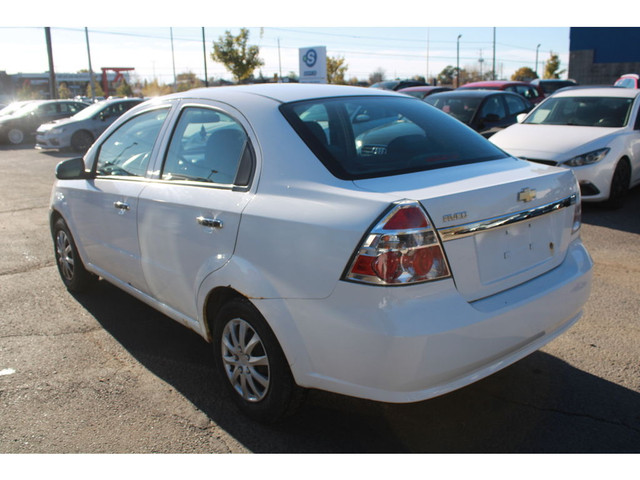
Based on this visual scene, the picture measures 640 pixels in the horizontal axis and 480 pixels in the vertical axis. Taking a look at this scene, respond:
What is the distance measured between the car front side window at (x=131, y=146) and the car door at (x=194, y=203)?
0.29m

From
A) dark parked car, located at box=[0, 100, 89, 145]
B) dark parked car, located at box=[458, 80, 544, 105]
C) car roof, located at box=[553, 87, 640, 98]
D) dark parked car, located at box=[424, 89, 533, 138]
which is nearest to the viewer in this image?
car roof, located at box=[553, 87, 640, 98]

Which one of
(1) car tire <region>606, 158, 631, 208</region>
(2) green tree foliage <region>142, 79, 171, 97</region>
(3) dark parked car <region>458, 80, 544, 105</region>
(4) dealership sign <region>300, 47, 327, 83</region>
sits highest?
(2) green tree foliage <region>142, 79, 171, 97</region>

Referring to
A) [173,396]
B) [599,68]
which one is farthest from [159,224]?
[599,68]

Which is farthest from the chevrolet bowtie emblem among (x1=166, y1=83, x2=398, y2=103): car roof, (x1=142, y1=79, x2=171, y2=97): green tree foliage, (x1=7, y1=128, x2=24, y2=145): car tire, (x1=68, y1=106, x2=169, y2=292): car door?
(x1=142, y1=79, x2=171, y2=97): green tree foliage

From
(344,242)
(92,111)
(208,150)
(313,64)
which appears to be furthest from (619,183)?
(92,111)

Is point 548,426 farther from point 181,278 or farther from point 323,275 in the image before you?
point 181,278

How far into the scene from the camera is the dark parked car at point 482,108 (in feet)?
34.7

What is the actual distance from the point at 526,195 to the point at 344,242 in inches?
37.4

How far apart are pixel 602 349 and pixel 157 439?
275 centimetres

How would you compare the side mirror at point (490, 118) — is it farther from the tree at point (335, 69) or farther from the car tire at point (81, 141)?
the tree at point (335, 69)

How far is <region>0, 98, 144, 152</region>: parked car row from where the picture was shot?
18219 millimetres

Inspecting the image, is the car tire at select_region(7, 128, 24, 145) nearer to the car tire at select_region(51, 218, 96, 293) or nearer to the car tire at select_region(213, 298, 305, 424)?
the car tire at select_region(51, 218, 96, 293)

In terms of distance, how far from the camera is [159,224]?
11.6ft

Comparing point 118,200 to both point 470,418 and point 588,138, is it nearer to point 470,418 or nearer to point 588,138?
point 470,418
